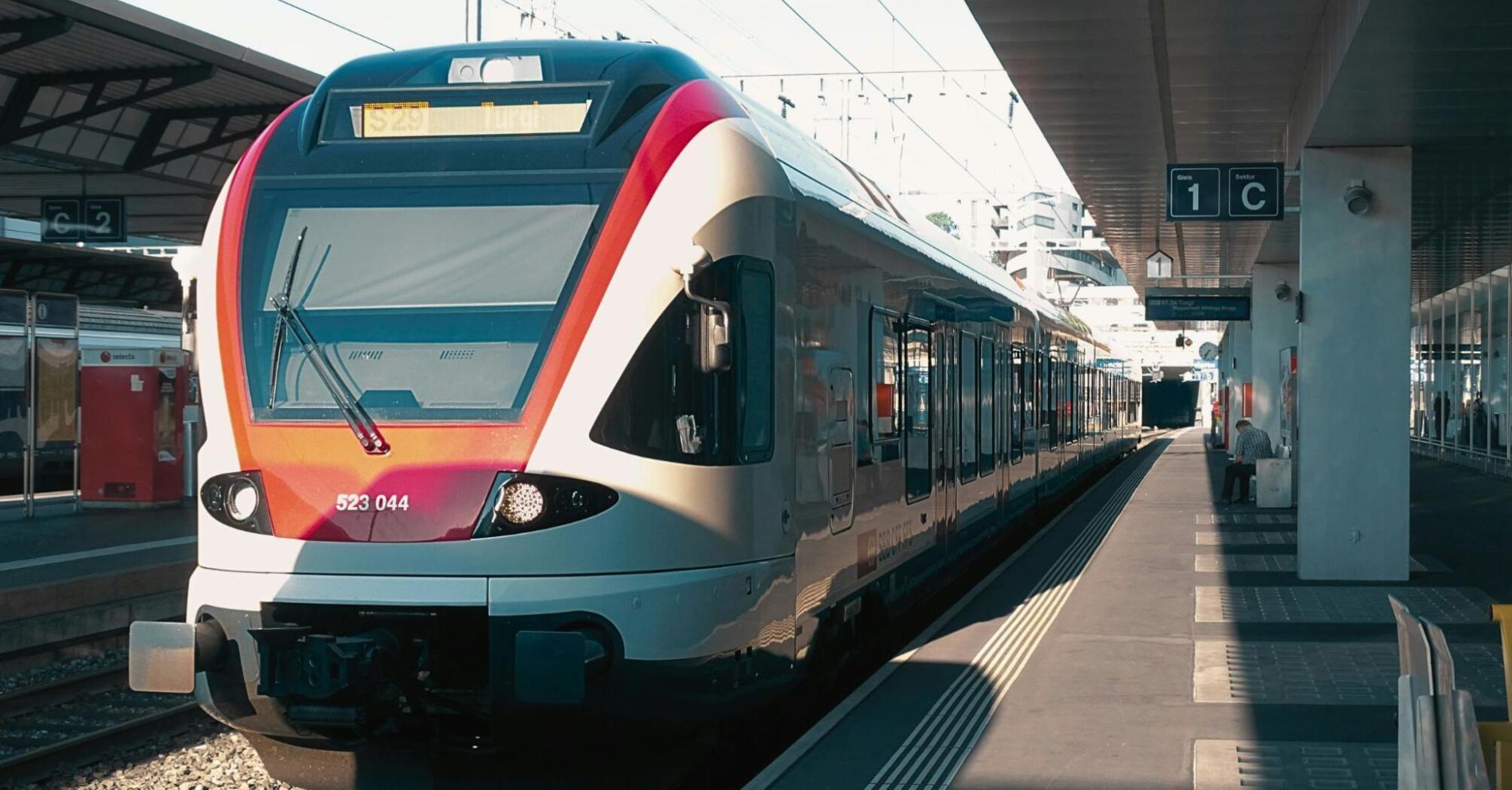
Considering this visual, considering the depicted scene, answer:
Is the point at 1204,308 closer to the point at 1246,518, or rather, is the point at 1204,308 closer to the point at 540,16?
the point at 1246,518

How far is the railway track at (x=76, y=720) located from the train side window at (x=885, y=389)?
4.38 metres

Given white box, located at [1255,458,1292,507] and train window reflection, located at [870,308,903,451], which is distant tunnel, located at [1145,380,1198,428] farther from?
train window reflection, located at [870,308,903,451]

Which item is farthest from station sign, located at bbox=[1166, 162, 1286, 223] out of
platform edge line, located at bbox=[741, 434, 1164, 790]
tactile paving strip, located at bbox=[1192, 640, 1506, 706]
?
tactile paving strip, located at bbox=[1192, 640, 1506, 706]

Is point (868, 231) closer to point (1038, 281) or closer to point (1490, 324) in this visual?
point (1490, 324)

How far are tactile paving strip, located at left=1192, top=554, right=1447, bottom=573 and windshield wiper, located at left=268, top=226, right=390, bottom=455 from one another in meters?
10.2

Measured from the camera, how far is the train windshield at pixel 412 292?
6.63 metres

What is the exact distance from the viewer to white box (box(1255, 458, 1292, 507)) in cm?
2320

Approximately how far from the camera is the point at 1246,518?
21812 mm

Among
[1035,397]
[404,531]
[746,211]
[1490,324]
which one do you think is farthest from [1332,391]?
[1490,324]

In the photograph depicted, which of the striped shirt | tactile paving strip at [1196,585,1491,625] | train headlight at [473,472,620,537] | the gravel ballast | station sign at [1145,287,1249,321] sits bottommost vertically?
the gravel ballast

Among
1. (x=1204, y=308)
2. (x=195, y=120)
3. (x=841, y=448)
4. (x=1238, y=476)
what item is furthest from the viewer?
(x=1204, y=308)

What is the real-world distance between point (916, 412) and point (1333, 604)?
4.30m

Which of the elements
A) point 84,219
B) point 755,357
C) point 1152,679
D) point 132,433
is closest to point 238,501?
point 755,357

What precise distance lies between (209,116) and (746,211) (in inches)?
614
